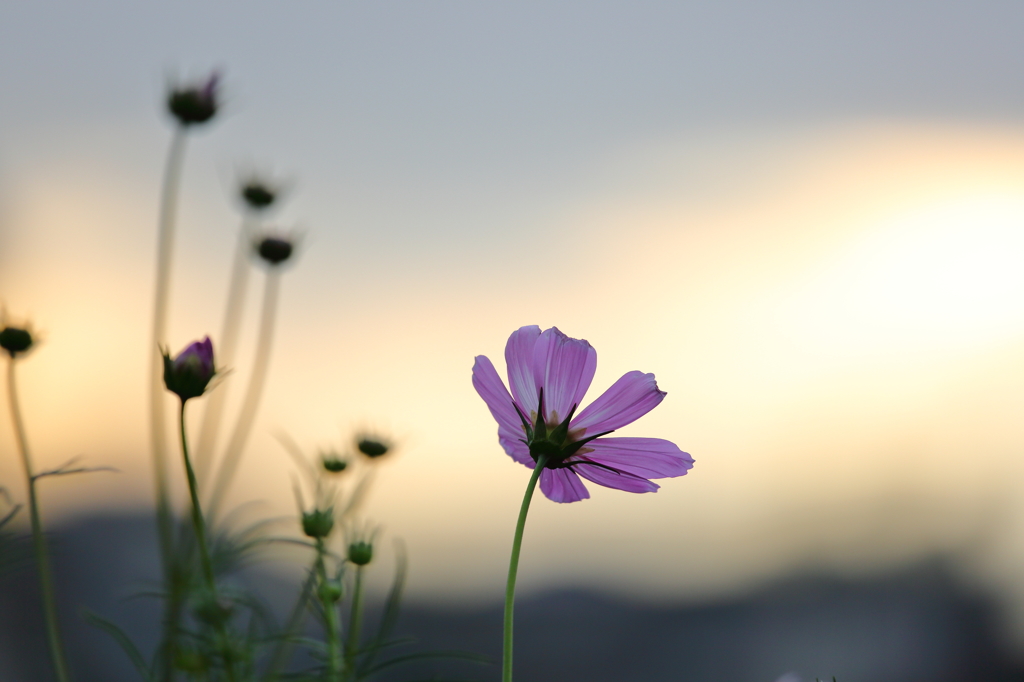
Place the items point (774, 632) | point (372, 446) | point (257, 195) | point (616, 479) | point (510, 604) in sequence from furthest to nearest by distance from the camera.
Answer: point (774, 632) → point (257, 195) → point (372, 446) → point (616, 479) → point (510, 604)

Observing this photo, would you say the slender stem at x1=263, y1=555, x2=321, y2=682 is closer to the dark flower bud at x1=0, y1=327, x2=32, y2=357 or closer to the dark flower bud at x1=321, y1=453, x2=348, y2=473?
the dark flower bud at x1=321, y1=453, x2=348, y2=473

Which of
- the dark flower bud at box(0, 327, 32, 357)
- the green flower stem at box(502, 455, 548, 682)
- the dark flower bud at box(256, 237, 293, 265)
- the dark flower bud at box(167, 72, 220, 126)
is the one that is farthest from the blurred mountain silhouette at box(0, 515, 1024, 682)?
the green flower stem at box(502, 455, 548, 682)

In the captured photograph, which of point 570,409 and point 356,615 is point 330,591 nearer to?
point 356,615

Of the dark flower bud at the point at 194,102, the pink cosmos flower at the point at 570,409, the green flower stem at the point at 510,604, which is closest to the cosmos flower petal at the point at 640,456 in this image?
the pink cosmos flower at the point at 570,409

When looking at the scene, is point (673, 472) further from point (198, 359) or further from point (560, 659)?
point (560, 659)

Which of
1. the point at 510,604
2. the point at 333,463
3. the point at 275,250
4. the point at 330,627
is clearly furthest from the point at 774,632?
the point at 510,604

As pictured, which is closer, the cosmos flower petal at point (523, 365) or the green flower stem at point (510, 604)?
the green flower stem at point (510, 604)

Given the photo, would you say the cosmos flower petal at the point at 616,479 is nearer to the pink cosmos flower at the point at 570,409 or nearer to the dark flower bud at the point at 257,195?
the pink cosmos flower at the point at 570,409
